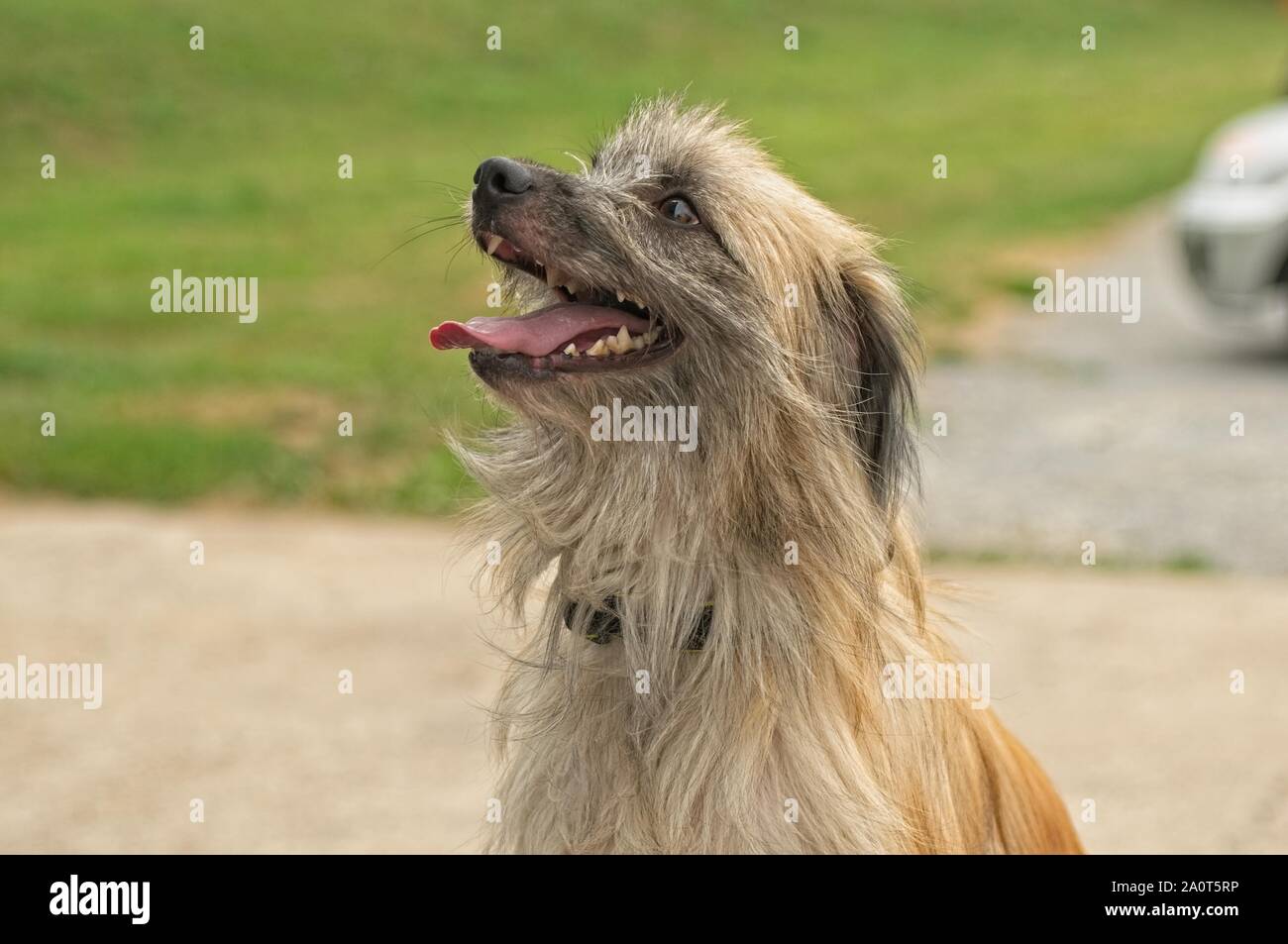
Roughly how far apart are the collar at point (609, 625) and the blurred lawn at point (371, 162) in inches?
31.9

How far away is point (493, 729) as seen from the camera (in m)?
4.22

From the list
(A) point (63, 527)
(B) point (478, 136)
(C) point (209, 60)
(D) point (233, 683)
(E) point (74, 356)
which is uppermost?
(C) point (209, 60)

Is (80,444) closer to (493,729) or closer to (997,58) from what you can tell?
(493,729)

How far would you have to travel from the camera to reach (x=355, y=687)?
23.4 ft

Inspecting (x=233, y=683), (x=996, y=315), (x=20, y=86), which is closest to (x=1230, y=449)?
(x=996, y=315)

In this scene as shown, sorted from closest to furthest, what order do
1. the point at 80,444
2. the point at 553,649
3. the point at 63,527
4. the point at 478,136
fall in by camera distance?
the point at 553,649 → the point at 63,527 → the point at 80,444 → the point at 478,136

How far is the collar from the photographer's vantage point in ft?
12.7

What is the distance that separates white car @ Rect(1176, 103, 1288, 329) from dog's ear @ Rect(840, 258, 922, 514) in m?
10.1

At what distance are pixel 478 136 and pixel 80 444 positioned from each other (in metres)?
14.8

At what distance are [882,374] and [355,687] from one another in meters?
3.76
